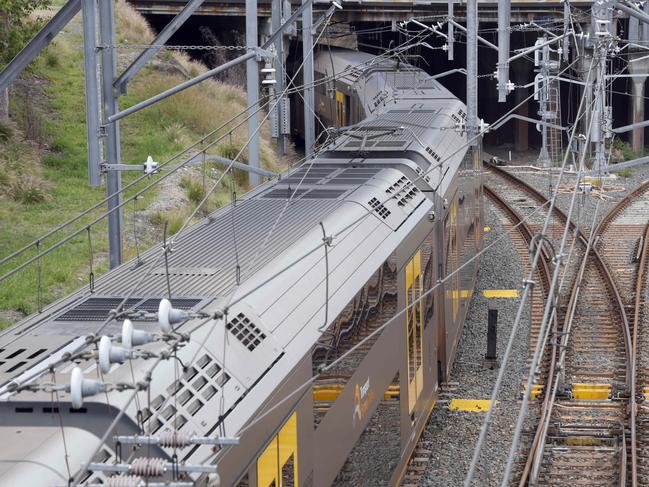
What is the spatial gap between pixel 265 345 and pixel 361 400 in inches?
77.4

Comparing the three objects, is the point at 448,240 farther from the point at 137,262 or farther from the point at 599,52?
the point at 137,262

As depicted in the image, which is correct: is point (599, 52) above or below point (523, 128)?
above

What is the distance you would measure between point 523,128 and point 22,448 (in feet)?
129

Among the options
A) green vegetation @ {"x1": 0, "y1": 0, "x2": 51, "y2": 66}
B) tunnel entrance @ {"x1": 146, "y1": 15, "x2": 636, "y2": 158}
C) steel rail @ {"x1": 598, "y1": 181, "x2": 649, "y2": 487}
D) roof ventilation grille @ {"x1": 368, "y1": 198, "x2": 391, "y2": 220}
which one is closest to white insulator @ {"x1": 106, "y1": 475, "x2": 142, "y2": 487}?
roof ventilation grille @ {"x1": 368, "y1": 198, "x2": 391, "y2": 220}

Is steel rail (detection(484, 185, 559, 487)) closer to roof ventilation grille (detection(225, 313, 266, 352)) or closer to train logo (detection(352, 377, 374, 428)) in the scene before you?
train logo (detection(352, 377, 374, 428))

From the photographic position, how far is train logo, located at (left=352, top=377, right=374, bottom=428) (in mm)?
8763

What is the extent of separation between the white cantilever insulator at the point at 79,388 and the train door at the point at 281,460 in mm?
1636

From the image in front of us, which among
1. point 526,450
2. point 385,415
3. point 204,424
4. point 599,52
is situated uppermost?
point 599,52

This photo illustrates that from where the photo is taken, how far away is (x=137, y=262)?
890 centimetres

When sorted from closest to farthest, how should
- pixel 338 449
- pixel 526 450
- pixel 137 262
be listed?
pixel 338 449, pixel 137 262, pixel 526 450

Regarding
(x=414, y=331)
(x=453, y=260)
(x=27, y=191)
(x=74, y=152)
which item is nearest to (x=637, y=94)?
(x=74, y=152)

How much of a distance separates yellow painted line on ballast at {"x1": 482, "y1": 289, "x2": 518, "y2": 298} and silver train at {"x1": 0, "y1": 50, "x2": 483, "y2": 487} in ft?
20.3

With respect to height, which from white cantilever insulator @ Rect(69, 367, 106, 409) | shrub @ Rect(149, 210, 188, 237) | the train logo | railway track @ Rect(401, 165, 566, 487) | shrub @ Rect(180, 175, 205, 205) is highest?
white cantilever insulator @ Rect(69, 367, 106, 409)

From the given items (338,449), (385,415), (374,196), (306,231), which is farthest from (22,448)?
(374,196)
